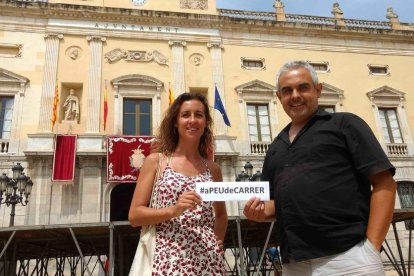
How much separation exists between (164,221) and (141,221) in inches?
5.5

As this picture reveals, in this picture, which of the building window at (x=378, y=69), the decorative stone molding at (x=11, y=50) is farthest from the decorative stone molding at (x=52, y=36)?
the building window at (x=378, y=69)

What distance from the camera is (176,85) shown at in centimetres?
1614

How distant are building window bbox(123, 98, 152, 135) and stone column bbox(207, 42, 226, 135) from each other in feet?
9.17

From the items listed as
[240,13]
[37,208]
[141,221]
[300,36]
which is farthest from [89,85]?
[141,221]

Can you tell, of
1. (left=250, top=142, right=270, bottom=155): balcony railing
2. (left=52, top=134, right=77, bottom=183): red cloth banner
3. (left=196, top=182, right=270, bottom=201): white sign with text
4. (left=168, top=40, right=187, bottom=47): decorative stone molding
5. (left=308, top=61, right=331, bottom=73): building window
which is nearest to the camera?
(left=196, top=182, right=270, bottom=201): white sign with text

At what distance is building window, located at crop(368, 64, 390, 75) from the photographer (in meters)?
18.7

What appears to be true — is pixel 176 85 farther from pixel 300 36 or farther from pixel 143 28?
pixel 300 36

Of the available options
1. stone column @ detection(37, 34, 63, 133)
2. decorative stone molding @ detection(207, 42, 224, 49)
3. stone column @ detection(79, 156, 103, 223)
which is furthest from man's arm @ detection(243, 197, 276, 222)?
decorative stone molding @ detection(207, 42, 224, 49)

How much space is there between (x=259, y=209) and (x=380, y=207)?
68cm

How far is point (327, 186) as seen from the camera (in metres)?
2.07

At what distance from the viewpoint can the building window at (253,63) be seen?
17.4 meters

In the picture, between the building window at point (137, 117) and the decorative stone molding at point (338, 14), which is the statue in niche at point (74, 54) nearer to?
the building window at point (137, 117)

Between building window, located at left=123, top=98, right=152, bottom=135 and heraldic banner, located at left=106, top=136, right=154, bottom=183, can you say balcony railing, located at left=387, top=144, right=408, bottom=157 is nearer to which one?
building window, located at left=123, top=98, right=152, bottom=135

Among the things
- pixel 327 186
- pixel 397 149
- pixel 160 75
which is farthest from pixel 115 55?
pixel 327 186
